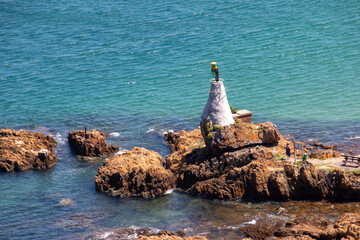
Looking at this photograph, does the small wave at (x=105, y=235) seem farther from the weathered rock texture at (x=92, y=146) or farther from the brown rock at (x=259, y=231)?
the weathered rock texture at (x=92, y=146)

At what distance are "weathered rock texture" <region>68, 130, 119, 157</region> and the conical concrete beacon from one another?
46.7 ft

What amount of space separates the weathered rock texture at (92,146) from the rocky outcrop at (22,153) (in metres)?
2.91

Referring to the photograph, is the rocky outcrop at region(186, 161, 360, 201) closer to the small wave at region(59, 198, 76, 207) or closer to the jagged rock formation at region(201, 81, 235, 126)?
the jagged rock formation at region(201, 81, 235, 126)

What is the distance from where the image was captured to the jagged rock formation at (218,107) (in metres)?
55.8

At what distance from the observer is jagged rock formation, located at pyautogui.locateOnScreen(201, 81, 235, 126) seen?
55781 mm

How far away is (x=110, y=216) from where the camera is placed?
51.4m

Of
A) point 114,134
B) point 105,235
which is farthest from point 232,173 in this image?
point 114,134

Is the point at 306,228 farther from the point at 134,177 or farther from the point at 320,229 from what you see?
the point at 134,177

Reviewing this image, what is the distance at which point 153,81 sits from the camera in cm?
8875

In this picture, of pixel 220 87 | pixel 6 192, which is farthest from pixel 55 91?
pixel 220 87

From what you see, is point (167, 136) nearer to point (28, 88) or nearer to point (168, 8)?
point (28, 88)

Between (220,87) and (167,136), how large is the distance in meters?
14.4

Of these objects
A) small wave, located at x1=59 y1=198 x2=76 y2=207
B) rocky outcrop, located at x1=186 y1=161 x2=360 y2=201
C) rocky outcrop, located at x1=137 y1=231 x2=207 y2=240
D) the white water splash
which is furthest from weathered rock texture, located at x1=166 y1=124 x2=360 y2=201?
the white water splash

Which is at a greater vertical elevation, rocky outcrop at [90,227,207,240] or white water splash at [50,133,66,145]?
white water splash at [50,133,66,145]
